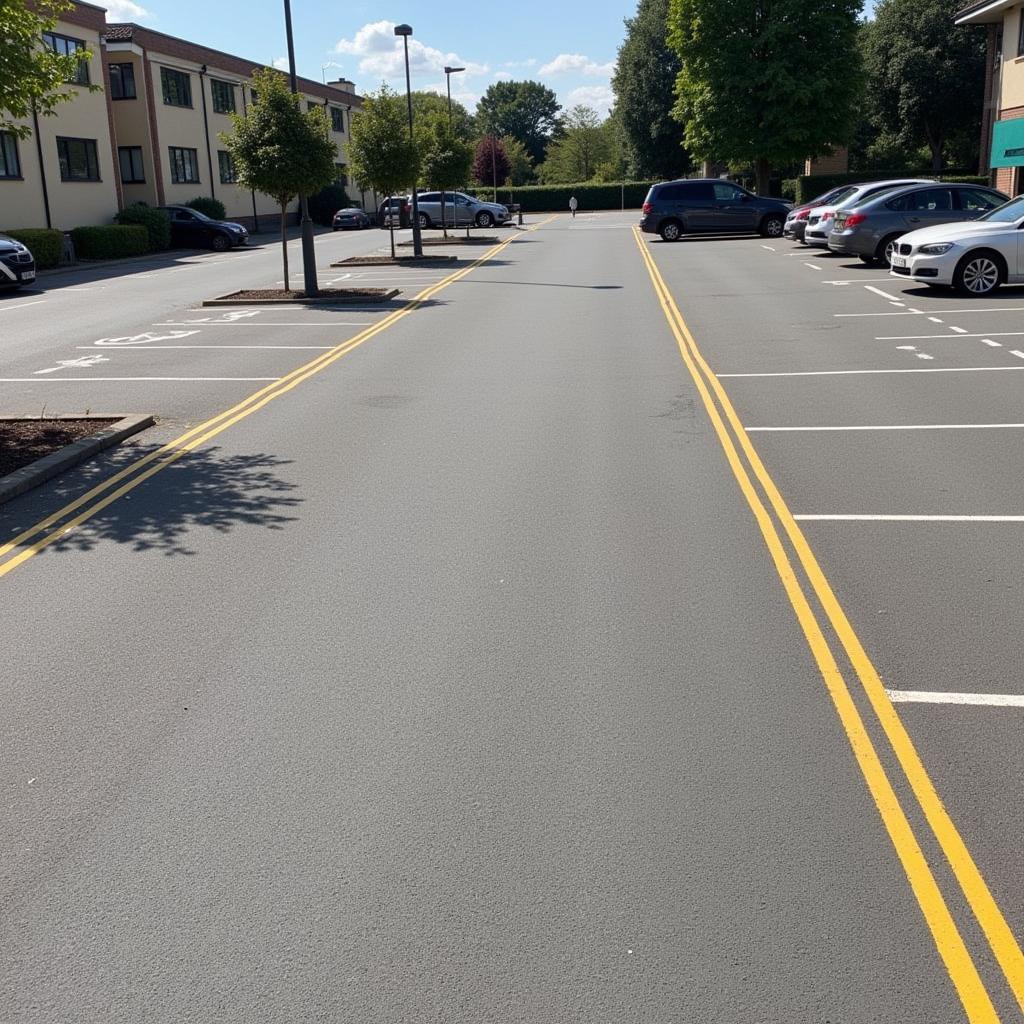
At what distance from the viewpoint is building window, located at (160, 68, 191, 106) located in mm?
46519

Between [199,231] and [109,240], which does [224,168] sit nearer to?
[199,231]

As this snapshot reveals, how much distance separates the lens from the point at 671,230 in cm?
3719

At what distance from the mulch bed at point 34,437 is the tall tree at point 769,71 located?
39.8 m

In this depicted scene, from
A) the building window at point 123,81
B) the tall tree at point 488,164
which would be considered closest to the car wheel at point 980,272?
the building window at point 123,81

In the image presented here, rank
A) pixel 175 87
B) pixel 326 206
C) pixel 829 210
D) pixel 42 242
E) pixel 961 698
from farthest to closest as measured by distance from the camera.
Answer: pixel 326 206 < pixel 175 87 < pixel 42 242 < pixel 829 210 < pixel 961 698

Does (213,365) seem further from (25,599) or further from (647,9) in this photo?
(647,9)

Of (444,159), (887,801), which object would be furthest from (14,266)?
(887,801)

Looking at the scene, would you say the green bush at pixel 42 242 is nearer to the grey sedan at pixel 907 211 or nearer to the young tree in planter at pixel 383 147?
the young tree in planter at pixel 383 147

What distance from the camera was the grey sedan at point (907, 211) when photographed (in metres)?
23.8

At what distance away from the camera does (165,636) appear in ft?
19.4

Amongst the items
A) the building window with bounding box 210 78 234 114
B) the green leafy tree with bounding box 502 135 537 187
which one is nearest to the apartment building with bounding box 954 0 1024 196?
the building window with bounding box 210 78 234 114

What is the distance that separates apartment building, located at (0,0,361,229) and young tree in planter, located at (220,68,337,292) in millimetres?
9708

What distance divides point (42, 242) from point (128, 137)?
13716 mm

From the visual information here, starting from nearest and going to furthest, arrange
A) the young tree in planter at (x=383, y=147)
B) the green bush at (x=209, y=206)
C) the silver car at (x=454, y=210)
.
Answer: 1. the young tree in planter at (x=383, y=147)
2. the green bush at (x=209, y=206)
3. the silver car at (x=454, y=210)
